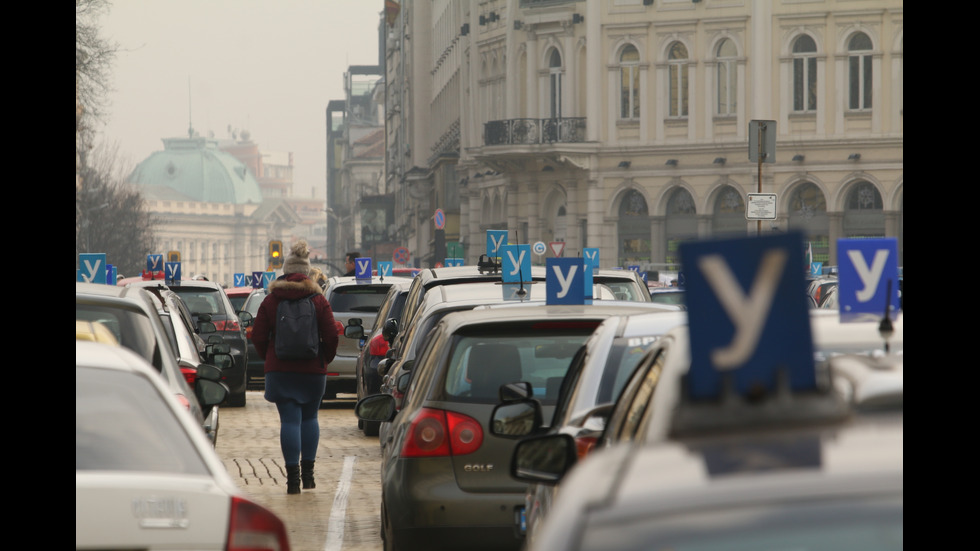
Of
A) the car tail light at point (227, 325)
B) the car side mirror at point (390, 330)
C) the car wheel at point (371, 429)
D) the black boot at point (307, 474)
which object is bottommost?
the car wheel at point (371, 429)

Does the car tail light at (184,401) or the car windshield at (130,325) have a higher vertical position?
the car windshield at (130,325)

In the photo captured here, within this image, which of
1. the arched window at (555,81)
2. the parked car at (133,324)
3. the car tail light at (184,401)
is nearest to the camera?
the car tail light at (184,401)

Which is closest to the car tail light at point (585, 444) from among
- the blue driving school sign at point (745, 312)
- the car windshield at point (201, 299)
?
the blue driving school sign at point (745, 312)

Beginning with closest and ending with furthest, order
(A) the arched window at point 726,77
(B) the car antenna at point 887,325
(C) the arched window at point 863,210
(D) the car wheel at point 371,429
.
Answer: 1. (B) the car antenna at point 887,325
2. (D) the car wheel at point 371,429
3. (C) the arched window at point 863,210
4. (A) the arched window at point 726,77

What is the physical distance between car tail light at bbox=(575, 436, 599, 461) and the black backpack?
628cm

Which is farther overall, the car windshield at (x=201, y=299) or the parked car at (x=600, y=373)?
the car windshield at (x=201, y=299)

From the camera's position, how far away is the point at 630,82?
191ft

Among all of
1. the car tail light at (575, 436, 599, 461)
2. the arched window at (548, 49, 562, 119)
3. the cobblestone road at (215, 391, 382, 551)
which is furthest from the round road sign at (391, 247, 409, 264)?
the car tail light at (575, 436, 599, 461)

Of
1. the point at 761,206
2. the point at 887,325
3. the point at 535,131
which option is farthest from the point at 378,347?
the point at 535,131

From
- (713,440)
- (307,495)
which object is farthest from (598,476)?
(307,495)

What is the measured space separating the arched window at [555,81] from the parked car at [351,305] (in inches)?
1495

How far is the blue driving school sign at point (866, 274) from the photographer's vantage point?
441 cm

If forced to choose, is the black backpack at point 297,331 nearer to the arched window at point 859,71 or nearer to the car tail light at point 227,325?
the car tail light at point 227,325
